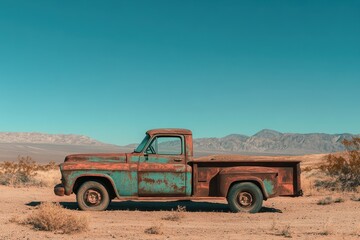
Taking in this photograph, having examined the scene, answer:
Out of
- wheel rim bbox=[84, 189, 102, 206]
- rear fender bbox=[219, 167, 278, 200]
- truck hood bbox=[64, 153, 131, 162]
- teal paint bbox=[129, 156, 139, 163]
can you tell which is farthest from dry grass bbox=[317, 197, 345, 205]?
wheel rim bbox=[84, 189, 102, 206]

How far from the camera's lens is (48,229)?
864cm

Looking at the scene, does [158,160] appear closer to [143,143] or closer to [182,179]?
[143,143]

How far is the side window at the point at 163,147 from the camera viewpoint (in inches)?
448

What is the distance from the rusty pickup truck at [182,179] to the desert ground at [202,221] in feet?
1.48

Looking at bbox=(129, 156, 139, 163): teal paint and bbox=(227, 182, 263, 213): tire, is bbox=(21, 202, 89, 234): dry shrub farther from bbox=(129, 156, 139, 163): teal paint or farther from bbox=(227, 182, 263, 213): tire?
bbox=(227, 182, 263, 213): tire

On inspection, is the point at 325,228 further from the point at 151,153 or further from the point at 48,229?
the point at 48,229

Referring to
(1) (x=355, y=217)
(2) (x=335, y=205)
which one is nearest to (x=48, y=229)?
(1) (x=355, y=217)

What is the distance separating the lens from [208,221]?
32.7ft

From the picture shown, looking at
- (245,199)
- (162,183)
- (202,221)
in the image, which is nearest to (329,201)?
(245,199)

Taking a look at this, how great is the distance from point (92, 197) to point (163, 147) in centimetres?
230

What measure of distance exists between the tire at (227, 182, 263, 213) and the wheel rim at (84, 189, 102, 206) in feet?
11.2

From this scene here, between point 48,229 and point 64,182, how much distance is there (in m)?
2.64

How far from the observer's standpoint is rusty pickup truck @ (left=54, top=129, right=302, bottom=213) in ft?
36.5

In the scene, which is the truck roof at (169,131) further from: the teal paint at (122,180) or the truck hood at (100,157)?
the teal paint at (122,180)
